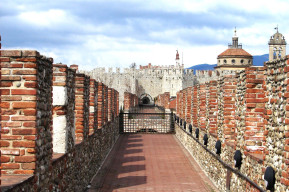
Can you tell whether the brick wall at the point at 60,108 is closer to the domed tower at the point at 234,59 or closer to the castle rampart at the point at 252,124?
the castle rampart at the point at 252,124

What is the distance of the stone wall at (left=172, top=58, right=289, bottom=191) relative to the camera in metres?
4.78

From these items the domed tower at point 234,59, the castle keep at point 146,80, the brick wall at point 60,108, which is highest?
the domed tower at point 234,59

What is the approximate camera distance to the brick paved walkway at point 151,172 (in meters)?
8.49

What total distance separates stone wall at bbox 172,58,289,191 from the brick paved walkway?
17.2 inches

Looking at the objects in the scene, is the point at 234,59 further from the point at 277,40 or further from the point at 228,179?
the point at 228,179

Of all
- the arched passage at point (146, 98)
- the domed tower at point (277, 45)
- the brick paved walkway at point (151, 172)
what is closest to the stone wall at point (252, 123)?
the brick paved walkway at point (151, 172)

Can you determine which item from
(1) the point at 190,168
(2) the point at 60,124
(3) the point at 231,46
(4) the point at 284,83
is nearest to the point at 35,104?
(2) the point at 60,124

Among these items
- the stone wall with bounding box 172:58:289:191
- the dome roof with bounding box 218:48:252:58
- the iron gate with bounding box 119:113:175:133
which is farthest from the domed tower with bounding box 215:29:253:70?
the stone wall with bounding box 172:58:289:191

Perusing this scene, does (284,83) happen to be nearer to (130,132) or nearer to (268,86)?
(268,86)

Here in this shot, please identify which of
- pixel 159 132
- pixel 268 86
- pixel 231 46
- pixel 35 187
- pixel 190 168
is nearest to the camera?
pixel 35 187

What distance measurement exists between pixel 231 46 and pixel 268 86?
8950 cm

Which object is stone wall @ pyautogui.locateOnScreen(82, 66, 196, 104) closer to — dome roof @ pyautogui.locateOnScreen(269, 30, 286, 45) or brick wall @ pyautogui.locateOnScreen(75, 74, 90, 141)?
dome roof @ pyautogui.locateOnScreen(269, 30, 286, 45)

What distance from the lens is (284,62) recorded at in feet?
15.6

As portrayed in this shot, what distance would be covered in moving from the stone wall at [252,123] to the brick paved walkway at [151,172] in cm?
44
